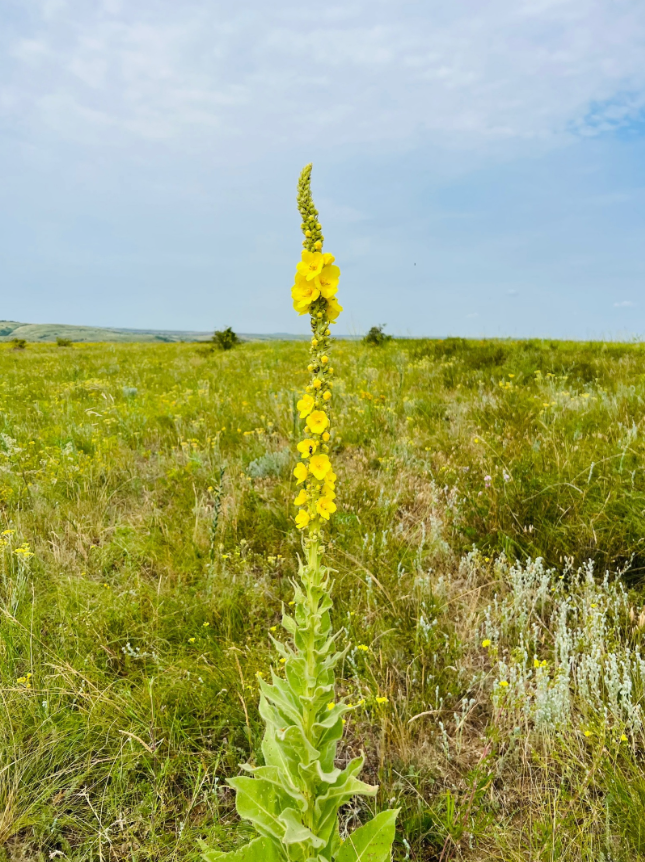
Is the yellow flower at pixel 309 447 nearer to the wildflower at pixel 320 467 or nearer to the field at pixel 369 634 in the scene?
the wildflower at pixel 320 467

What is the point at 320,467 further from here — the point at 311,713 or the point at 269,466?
the point at 269,466

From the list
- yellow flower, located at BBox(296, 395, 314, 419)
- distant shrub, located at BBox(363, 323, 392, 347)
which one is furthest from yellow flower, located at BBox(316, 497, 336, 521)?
distant shrub, located at BBox(363, 323, 392, 347)

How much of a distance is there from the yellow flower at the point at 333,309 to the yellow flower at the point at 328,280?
4cm

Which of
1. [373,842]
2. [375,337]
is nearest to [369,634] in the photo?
[373,842]

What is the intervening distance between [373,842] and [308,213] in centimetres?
191

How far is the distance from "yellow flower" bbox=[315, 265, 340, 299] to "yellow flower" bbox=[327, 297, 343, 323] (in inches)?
1.7

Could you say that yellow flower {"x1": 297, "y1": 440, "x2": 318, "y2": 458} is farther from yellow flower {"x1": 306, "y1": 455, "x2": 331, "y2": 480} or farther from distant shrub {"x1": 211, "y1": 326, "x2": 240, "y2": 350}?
distant shrub {"x1": 211, "y1": 326, "x2": 240, "y2": 350}

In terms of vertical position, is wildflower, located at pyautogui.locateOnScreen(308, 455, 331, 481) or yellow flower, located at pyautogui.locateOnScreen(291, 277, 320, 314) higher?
yellow flower, located at pyautogui.locateOnScreen(291, 277, 320, 314)

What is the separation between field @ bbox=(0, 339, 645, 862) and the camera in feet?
6.56

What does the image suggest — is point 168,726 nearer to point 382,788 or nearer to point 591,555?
point 382,788

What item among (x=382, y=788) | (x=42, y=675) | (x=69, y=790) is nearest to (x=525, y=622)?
(x=382, y=788)

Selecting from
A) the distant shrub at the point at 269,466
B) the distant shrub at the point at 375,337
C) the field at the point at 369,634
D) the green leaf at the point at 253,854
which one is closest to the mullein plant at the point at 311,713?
the green leaf at the point at 253,854

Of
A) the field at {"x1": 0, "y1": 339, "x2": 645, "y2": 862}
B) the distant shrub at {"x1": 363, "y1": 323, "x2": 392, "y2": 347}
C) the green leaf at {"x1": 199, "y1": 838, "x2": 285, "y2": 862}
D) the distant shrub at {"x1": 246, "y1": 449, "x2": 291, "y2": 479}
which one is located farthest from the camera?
the distant shrub at {"x1": 363, "y1": 323, "x2": 392, "y2": 347}

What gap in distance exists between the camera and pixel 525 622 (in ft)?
9.13
